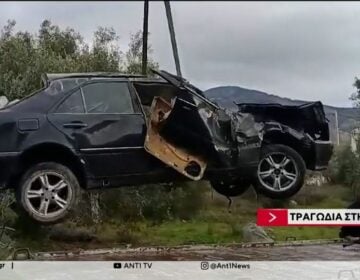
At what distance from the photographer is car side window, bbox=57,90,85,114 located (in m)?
4.17

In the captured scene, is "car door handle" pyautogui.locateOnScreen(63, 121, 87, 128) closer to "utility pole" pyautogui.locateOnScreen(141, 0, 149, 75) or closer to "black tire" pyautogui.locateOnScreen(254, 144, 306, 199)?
"utility pole" pyautogui.locateOnScreen(141, 0, 149, 75)

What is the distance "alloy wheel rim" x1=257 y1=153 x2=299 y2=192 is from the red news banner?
0.16 metres

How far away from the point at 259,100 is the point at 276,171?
0.48 meters

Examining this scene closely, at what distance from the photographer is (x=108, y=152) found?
13.7 ft

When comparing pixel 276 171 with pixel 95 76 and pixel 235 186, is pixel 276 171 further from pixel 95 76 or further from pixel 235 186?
pixel 95 76

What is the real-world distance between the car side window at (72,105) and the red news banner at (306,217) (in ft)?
4.32

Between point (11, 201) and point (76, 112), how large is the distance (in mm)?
672

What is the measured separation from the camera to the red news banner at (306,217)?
430 cm

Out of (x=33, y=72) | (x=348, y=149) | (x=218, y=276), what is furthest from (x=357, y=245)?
(x=33, y=72)

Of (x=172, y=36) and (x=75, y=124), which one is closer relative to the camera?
(x=75, y=124)

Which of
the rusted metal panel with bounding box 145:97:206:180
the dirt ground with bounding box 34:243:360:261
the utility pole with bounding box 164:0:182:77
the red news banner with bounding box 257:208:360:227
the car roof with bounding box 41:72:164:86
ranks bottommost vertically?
the dirt ground with bounding box 34:243:360:261

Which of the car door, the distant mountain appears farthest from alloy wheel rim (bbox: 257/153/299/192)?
the car door

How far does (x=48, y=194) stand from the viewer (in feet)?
13.5

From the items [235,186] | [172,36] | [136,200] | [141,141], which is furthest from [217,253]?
[172,36]
